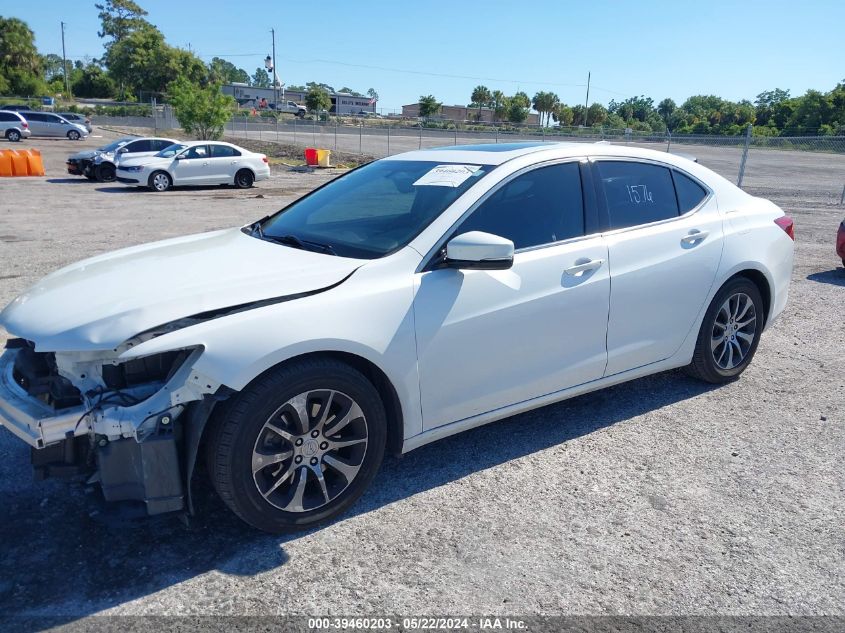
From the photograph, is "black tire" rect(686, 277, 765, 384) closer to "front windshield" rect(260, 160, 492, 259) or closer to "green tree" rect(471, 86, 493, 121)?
"front windshield" rect(260, 160, 492, 259)

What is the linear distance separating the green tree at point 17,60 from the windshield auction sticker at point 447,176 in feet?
281

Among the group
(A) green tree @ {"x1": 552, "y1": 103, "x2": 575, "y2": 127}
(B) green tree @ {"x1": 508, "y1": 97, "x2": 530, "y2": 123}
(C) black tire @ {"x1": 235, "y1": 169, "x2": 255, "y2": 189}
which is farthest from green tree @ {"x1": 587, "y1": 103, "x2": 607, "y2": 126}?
(C) black tire @ {"x1": 235, "y1": 169, "x2": 255, "y2": 189}

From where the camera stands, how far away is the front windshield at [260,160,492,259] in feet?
11.6

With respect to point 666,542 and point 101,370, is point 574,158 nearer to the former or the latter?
Result: point 666,542

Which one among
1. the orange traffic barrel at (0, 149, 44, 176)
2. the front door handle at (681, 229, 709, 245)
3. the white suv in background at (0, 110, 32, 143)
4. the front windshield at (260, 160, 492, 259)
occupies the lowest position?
the orange traffic barrel at (0, 149, 44, 176)

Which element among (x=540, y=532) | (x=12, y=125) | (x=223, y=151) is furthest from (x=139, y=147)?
(x=12, y=125)

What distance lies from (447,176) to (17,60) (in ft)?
300

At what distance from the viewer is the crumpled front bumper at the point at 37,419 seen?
2701 millimetres

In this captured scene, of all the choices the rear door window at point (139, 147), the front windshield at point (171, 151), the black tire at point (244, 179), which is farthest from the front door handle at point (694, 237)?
the rear door window at point (139, 147)

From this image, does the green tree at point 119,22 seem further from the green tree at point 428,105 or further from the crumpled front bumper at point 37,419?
the crumpled front bumper at point 37,419

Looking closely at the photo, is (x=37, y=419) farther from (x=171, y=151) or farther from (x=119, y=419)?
(x=171, y=151)

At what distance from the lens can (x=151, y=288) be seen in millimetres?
3080

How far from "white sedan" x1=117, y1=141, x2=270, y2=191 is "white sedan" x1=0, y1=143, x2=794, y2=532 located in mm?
16082

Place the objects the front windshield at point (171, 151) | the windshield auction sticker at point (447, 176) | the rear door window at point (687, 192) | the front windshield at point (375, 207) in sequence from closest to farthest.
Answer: the front windshield at point (375, 207) < the windshield auction sticker at point (447, 176) < the rear door window at point (687, 192) < the front windshield at point (171, 151)
